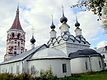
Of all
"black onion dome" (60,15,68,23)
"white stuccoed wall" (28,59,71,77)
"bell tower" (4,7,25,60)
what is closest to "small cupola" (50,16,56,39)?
"black onion dome" (60,15,68,23)

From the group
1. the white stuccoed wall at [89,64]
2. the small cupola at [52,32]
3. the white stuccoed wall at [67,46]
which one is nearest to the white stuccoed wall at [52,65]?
the white stuccoed wall at [89,64]

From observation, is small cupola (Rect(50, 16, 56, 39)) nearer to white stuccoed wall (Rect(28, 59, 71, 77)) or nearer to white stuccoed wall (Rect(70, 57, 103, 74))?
white stuccoed wall (Rect(70, 57, 103, 74))

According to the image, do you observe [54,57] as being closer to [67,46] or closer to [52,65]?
[52,65]

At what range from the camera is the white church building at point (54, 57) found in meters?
16.2

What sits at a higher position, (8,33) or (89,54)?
(8,33)

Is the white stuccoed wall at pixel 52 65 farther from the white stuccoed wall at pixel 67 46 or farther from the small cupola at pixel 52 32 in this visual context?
the small cupola at pixel 52 32

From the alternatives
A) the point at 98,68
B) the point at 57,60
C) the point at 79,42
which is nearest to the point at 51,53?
the point at 57,60

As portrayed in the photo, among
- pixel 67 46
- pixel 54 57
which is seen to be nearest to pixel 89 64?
pixel 67 46

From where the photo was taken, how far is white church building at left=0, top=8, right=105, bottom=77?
16.2 metres

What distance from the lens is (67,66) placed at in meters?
16.9

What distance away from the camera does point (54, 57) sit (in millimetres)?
16266

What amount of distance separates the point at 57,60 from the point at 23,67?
5.17 metres

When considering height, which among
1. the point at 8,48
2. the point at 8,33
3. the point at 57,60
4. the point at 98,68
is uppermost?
the point at 8,33

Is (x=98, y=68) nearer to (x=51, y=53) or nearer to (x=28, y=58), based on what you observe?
(x=51, y=53)
